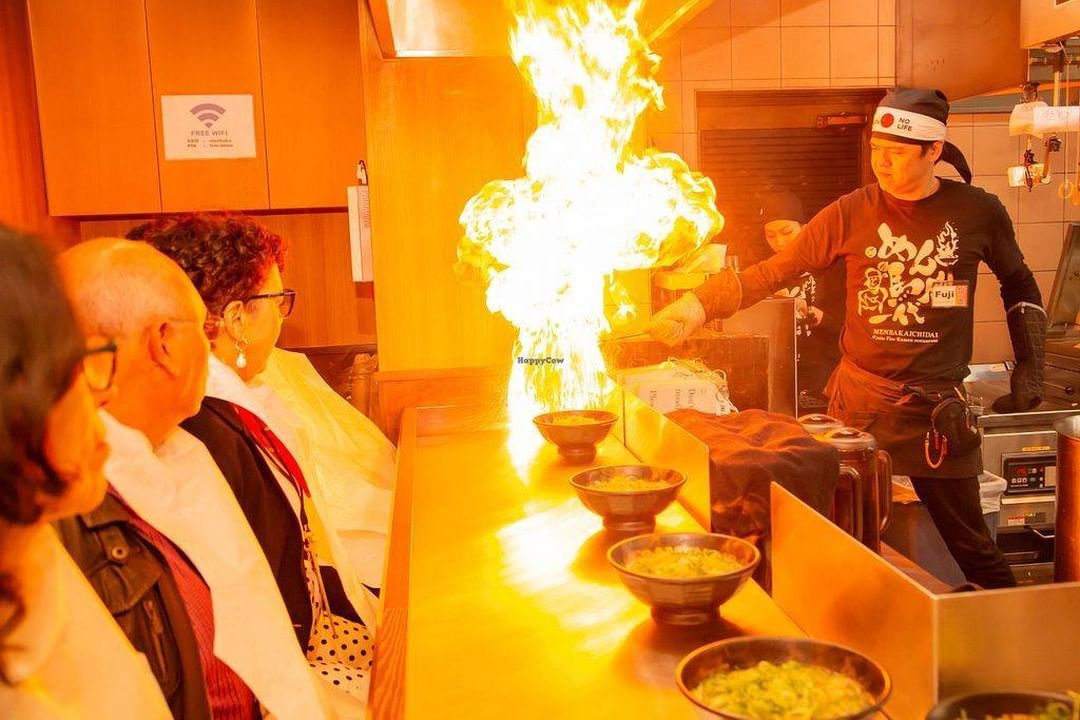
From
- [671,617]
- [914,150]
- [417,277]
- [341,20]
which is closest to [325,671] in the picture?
[671,617]

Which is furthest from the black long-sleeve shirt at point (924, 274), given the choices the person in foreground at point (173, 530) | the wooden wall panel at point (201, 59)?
the wooden wall panel at point (201, 59)

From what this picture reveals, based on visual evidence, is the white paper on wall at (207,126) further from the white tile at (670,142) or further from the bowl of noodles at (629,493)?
the bowl of noodles at (629,493)

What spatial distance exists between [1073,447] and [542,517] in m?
1.09

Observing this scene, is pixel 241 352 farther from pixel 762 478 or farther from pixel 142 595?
pixel 762 478

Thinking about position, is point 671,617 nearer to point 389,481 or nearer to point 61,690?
point 61,690

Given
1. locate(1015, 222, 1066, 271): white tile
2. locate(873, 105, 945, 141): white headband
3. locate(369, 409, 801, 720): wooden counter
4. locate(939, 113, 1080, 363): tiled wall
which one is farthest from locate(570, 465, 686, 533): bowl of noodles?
locate(1015, 222, 1066, 271): white tile

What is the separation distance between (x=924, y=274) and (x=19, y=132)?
406 cm

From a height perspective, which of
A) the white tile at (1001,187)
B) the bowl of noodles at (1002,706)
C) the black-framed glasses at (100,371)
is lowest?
the bowl of noodles at (1002,706)

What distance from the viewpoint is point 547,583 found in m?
1.78

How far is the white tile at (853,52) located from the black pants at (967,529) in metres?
2.88

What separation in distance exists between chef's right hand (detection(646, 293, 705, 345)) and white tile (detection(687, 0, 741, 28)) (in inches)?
95.6

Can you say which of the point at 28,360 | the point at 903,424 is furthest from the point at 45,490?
the point at 903,424

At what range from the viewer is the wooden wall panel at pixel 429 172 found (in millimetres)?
3799

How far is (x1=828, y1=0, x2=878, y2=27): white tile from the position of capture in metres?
5.23
